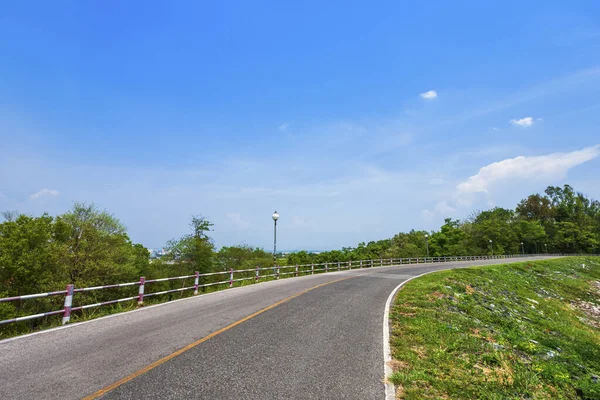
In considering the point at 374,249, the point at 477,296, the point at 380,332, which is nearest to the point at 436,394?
the point at 380,332

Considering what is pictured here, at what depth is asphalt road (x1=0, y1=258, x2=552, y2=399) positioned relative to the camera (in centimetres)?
421

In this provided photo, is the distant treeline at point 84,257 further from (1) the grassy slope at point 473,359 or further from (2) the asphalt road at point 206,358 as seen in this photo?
(1) the grassy slope at point 473,359

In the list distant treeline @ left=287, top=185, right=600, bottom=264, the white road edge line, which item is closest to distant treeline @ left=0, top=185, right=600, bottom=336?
the white road edge line

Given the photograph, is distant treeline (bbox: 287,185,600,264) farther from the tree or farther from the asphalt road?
the asphalt road

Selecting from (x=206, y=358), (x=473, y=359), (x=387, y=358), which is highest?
(x=206, y=358)

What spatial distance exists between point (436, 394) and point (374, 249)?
93.3m

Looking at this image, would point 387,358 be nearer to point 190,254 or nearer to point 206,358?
point 206,358

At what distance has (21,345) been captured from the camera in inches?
246

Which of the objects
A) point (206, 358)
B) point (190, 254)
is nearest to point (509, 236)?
point (190, 254)

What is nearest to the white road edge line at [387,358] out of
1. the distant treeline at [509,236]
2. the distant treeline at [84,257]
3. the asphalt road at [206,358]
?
the asphalt road at [206,358]

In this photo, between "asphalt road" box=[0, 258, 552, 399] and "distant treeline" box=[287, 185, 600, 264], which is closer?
"asphalt road" box=[0, 258, 552, 399]

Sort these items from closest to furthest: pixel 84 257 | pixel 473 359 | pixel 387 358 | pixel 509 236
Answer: pixel 387 358
pixel 473 359
pixel 84 257
pixel 509 236

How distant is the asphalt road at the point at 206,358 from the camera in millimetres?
4215

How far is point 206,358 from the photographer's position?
17.5 feet
